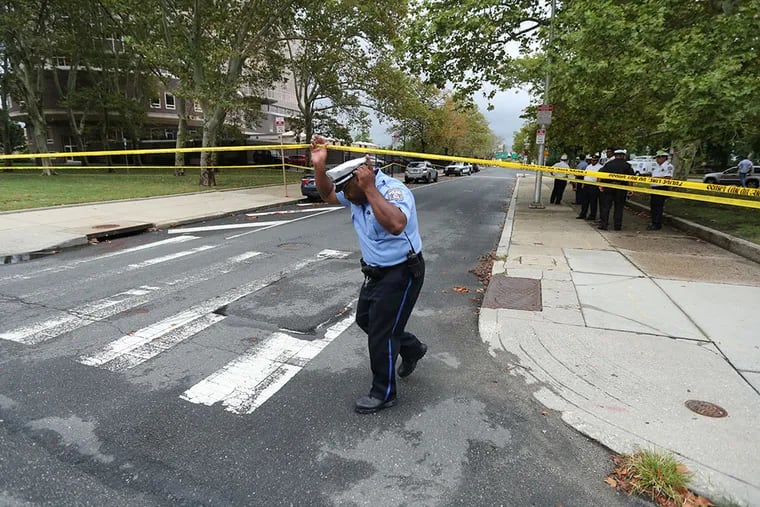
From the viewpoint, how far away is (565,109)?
16469 millimetres

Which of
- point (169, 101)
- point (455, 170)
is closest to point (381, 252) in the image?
point (455, 170)

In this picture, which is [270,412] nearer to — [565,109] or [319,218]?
[319,218]

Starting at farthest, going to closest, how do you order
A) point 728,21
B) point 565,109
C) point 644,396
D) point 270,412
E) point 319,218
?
point 565,109
point 319,218
point 728,21
point 644,396
point 270,412

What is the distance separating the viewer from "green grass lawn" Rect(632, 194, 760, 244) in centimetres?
919

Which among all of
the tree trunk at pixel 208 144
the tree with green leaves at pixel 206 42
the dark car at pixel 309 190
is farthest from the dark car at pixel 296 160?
the dark car at pixel 309 190

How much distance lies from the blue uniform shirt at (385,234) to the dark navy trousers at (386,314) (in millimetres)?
93

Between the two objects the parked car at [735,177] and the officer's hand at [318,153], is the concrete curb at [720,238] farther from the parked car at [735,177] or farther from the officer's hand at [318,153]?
the parked car at [735,177]

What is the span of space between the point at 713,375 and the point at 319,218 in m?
10.2

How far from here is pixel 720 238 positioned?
884cm

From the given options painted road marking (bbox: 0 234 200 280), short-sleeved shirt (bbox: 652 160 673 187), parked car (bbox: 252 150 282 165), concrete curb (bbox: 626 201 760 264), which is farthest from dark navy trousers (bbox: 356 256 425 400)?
parked car (bbox: 252 150 282 165)

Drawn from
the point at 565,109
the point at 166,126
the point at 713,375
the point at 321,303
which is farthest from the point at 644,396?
the point at 166,126

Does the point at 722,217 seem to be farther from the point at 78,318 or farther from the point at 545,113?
the point at 78,318

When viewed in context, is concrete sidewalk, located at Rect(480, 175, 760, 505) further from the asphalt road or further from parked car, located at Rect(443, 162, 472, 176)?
parked car, located at Rect(443, 162, 472, 176)

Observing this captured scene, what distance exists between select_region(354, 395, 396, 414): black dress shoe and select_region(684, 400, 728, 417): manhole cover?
2150 mm
